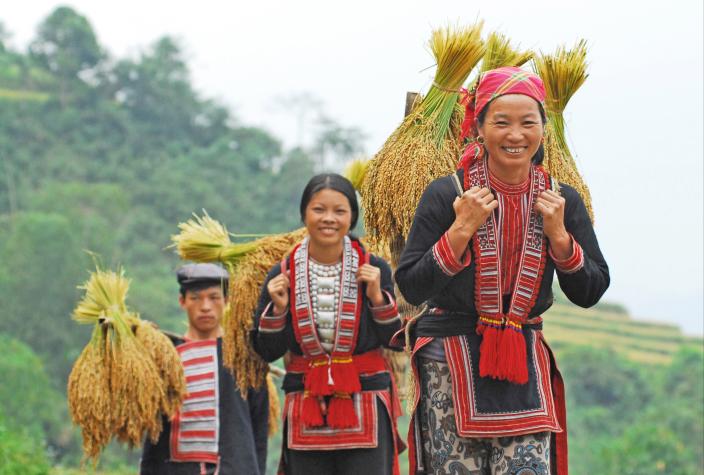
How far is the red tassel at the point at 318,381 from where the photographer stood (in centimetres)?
478

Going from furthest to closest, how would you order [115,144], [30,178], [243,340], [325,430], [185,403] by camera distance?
1. [115,144]
2. [30,178]
3. [185,403]
4. [243,340]
5. [325,430]

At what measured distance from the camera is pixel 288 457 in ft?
16.1

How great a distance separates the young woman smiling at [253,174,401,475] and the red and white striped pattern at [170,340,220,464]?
4.08 feet

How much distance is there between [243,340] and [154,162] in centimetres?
5157

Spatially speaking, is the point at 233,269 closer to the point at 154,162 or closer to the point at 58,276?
the point at 58,276

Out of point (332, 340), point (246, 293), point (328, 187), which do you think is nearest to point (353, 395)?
point (332, 340)

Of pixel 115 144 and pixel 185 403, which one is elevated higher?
pixel 115 144

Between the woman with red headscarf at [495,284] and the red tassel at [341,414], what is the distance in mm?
921

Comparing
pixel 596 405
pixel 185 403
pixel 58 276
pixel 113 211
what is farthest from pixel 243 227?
pixel 185 403

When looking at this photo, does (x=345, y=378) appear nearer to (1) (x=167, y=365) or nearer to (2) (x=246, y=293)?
(2) (x=246, y=293)

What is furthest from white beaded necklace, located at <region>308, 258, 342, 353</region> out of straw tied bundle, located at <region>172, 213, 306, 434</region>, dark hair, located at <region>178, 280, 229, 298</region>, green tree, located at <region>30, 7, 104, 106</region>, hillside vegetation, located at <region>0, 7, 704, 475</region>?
green tree, located at <region>30, 7, 104, 106</region>

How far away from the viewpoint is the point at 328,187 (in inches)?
192

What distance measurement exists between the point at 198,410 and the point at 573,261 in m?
2.93

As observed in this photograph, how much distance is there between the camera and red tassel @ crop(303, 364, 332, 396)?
4.78 m
